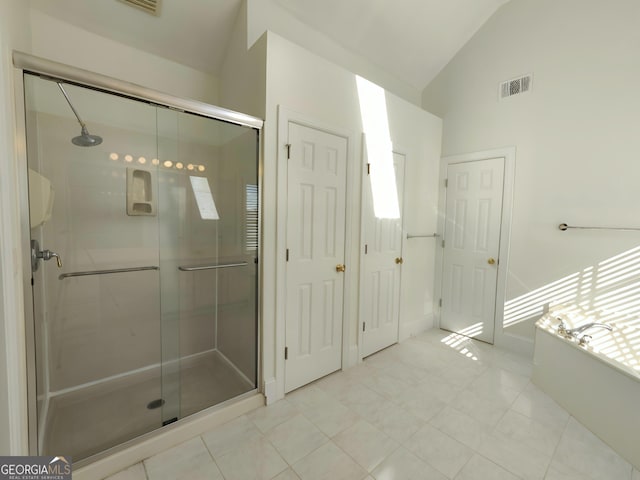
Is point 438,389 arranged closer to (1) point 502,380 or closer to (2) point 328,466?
(1) point 502,380

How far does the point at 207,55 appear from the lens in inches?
94.7

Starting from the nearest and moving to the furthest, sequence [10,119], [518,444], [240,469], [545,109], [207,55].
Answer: [10,119]
[240,469]
[518,444]
[207,55]
[545,109]

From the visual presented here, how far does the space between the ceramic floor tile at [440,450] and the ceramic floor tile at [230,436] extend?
3.17 feet

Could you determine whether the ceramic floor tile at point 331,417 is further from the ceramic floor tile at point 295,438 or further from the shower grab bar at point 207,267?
the shower grab bar at point 207,267

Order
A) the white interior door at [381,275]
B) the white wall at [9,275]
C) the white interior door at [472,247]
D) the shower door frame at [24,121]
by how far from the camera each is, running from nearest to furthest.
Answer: the white wall at [9,275] < the shower door frame at [24,121] < the white interior door at [381,275] < the white interior door at [472,247]

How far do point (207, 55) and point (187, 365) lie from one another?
2688 millimetres

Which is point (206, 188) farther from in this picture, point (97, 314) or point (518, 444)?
point (518, 444)

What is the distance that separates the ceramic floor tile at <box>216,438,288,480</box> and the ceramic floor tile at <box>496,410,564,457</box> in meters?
1.44

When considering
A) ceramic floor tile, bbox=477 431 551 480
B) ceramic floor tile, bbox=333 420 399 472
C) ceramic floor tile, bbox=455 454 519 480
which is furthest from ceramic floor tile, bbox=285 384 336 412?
ceramic floor tile, bbox=477 431 551 480

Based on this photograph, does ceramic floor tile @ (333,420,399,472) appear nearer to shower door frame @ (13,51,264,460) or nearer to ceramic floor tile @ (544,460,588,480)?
ceramic floor tile @ (544,460,588,480)

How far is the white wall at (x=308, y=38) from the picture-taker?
2.17 meters

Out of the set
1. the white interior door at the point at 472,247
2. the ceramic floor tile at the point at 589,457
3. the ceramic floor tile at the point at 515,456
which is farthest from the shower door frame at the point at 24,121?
the white interior door at the point at 472,247

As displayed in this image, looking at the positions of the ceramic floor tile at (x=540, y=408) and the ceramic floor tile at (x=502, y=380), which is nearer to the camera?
the ceramic floor tile at (x=540, y=408)

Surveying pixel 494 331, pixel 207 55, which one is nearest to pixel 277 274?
pixel 207 55
